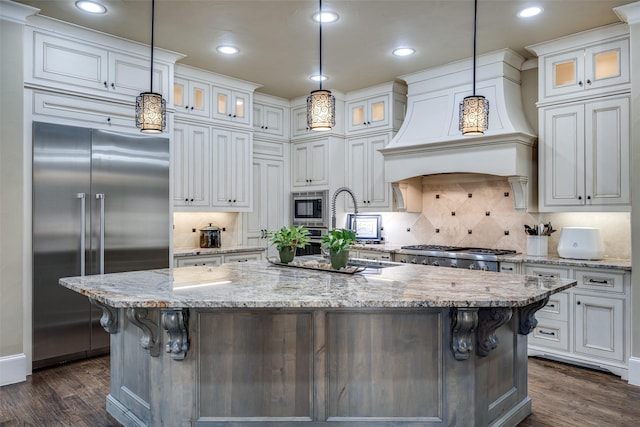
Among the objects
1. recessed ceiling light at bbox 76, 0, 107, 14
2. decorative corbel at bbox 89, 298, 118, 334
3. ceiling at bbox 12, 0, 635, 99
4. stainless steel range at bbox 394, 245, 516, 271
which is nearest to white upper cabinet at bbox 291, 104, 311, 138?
ceiling at bbox 12, 0, 635, 99

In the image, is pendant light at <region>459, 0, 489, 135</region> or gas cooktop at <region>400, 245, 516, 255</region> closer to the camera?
pendant light at <region>459, 0, 489, 135</region>

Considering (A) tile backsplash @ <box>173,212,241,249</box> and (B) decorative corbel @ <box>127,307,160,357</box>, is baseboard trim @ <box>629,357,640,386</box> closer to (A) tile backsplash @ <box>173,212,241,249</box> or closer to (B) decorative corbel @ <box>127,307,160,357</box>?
(B) decorative corbel @ <box>127,307,160,357</box>

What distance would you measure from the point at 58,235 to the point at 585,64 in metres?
4.71

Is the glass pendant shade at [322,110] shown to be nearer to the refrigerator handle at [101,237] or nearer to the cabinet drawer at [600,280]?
the refrigerator handle at [101,237]

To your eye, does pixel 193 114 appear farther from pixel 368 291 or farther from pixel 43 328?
pixel 368 291

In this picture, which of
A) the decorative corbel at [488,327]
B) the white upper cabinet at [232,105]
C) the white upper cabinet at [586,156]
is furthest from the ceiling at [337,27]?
the decorative corbel at [488,327]

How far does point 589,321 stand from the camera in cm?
371

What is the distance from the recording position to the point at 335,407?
238cm

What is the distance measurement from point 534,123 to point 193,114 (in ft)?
11.7

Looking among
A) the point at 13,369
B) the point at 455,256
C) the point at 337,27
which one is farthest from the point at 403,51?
the point at 13,369

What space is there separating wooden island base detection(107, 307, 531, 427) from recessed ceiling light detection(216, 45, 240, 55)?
9.14ft

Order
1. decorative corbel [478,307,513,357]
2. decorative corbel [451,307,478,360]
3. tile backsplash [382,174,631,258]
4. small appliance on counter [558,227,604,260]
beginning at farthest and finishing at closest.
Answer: tile backsplash [382,174,631,258]
small appliance on counter [558,227,604,260]
decorative corbel [478,307,513,357]
decorative corbel [451,307,478,360]

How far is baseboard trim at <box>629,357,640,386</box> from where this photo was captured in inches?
134

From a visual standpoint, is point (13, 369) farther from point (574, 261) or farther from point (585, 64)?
point (585, 64)
